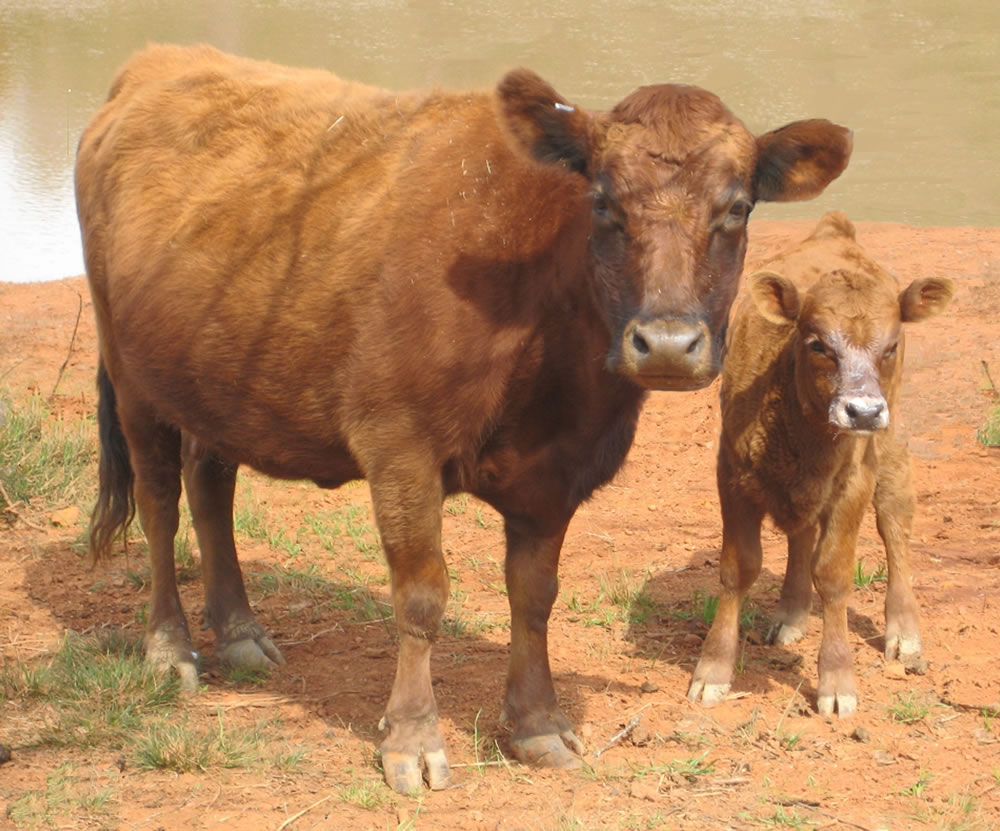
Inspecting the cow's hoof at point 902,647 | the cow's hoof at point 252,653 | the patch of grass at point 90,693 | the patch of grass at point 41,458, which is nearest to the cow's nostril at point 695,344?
the patch of grass at point 90,693

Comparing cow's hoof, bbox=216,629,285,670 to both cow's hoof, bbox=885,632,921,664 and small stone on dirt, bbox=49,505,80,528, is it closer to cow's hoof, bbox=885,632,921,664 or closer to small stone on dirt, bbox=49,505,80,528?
small stone on dirt, bbox=49,505,80,528

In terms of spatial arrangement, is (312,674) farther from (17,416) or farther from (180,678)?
(17,416)

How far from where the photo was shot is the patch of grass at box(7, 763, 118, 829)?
4.39 m

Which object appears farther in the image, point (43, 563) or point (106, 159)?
point (43, 563)

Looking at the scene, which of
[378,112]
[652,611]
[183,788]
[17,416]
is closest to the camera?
[183,788]

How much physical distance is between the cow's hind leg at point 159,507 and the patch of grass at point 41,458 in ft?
5.35

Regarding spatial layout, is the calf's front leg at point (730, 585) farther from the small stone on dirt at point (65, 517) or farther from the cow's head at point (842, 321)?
the small stone on dirt at point (65, 517)

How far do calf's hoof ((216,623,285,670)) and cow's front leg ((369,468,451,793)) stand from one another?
122 centimetres

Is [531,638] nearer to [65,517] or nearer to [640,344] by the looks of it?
[640,344]

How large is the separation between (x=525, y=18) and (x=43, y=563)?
15.1 m

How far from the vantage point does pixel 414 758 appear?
16.1ft

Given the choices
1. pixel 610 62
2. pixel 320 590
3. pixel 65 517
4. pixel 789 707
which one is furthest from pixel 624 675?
pixel 610 62

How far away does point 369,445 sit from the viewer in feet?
16.1

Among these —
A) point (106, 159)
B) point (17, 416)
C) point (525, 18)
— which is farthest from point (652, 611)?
point (525, 18)
